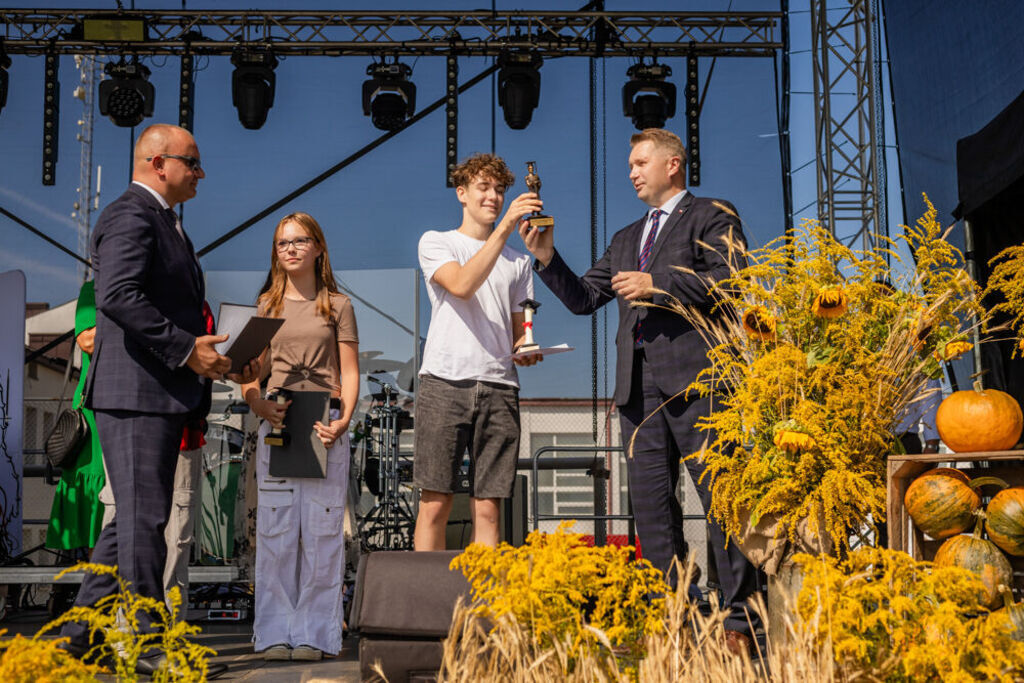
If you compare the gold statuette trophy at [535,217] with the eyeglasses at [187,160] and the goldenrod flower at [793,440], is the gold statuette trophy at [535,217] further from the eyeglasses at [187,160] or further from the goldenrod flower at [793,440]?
the goldenrod flower at [793,440]

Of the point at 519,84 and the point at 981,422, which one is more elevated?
the point at 519,84

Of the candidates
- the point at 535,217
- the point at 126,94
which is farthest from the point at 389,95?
the point at 535,217

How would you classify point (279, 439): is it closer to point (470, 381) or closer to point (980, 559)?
point (470, 381)

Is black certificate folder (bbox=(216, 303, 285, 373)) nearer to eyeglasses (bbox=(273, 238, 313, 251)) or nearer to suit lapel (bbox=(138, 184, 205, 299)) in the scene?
suit lapel (bbox=(138, 184, 205, 299))

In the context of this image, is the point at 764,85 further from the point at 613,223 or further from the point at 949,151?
the point at 949,151

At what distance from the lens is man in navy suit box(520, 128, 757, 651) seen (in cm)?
294

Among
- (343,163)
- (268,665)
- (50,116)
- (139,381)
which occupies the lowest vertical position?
(268,665)

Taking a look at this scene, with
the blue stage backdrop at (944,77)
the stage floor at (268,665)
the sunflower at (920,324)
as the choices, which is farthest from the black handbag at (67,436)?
the blue stage backdrop at (944,77)

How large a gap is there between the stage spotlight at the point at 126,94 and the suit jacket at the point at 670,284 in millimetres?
4758

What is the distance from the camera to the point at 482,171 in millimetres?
3207

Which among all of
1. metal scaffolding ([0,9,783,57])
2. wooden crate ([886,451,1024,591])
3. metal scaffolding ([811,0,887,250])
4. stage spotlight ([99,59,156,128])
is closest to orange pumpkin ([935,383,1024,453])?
wooden crate ([886,451,1024,591])

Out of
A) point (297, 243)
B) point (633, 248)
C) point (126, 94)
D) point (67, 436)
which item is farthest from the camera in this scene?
point (126, 94)

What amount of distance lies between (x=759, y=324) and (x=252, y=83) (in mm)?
5432

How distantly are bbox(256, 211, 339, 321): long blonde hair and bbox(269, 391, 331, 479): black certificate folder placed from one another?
319 millimetres
